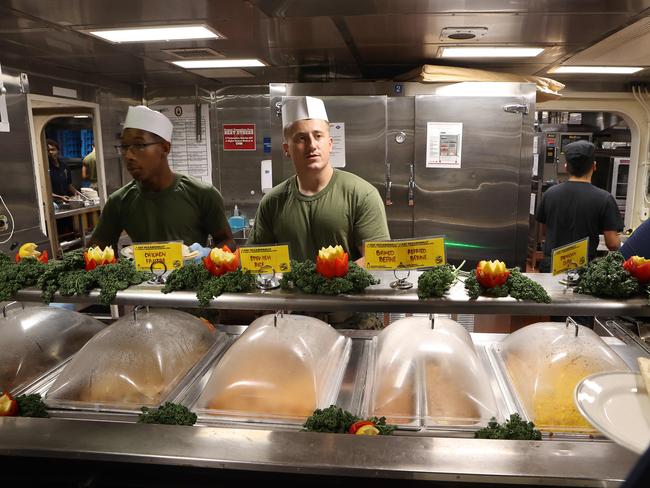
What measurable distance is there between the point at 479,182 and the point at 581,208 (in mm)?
870

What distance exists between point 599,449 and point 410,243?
725mm

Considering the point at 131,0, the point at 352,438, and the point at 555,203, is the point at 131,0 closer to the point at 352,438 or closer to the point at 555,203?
the point at 352,438

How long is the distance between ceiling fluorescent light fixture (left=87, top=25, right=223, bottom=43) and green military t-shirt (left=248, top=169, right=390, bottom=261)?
1051 mm

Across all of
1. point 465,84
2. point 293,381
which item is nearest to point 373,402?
point 293,381

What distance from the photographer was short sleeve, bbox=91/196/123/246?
9.66 feet

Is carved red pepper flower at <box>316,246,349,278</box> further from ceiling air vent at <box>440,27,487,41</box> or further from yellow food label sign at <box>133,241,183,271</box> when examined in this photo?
ceiling air vent at <box>440,27,487,41</box>

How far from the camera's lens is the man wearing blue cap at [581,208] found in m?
3.74

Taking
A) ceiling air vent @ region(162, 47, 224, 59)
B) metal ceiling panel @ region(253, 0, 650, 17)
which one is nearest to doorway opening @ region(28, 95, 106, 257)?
ceiling air vent @ region(162, 47, 224, 59)

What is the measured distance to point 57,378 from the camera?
162 cm

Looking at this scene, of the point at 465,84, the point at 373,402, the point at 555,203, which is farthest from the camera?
the point at 465,84

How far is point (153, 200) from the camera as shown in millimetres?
2939

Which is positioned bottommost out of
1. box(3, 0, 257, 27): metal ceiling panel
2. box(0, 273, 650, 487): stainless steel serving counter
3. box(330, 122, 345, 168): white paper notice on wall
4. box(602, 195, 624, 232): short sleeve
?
box(0, 273, 650, 487): stainless steel serving counter

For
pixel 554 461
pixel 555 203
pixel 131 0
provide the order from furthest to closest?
pixel 555 203
pixel 131 0
pixel 554 461

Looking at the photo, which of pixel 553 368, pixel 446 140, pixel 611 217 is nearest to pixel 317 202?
pixel 553 368
